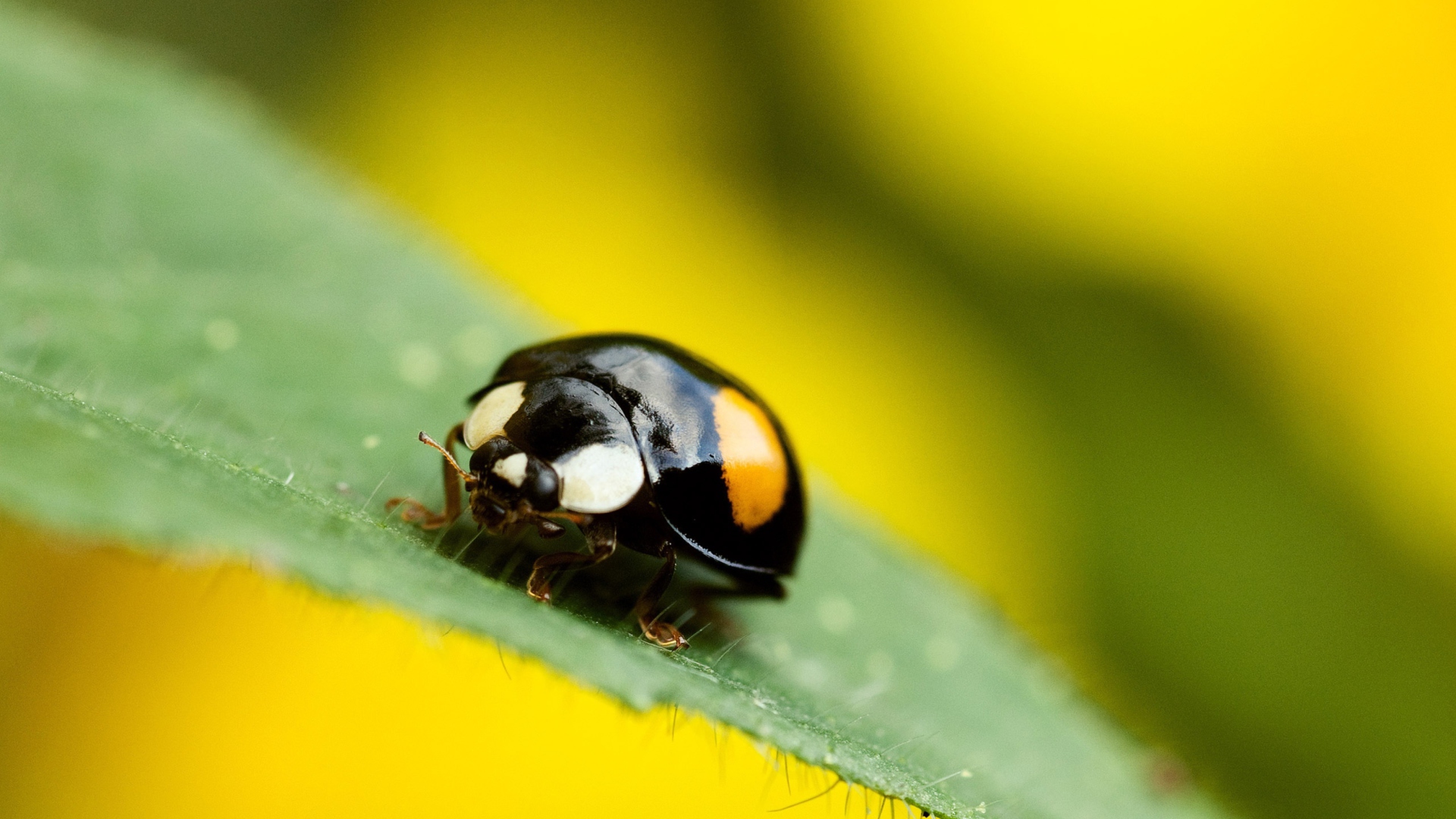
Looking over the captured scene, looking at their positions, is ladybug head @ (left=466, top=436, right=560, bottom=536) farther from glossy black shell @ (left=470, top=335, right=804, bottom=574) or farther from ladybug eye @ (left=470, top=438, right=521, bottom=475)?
glossy black shell @ (left=470, top=335, right=804, bottom=574)

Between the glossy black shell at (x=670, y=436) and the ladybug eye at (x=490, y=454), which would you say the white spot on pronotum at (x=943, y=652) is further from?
the ladybug eye at (x=490, y=454)

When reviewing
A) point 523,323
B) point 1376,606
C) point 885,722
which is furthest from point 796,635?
point 1376,606

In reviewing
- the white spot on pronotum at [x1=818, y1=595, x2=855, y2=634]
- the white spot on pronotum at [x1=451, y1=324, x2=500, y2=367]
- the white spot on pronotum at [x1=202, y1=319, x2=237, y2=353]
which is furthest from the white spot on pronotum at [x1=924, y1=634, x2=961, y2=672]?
the white spot on pronotum at [x1=202, y1=319, x2=237, y2=353]

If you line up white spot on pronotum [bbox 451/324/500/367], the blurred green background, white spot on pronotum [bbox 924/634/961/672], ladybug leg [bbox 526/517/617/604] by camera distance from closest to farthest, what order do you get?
ladybug leg [bbox 526/517/617/604] → white spot on pronotum [bbox 924/634/961/672] → white spot on pronotum [bbox 451/324/500/367] → the blurred green background

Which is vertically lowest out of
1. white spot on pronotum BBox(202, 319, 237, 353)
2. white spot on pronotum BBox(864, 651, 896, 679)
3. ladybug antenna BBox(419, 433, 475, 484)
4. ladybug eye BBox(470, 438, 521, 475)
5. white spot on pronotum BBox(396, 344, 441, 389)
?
white spot on pronotum BBox(202, 319, 237, 353)

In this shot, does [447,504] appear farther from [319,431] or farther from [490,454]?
[319,431]

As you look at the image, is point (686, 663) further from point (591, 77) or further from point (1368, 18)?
point (591, 77)
